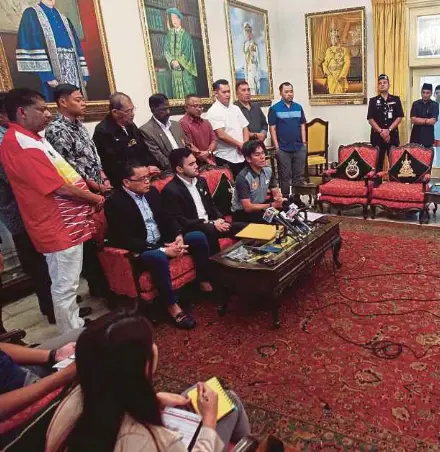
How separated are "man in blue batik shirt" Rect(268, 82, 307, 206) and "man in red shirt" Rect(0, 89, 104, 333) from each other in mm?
3596

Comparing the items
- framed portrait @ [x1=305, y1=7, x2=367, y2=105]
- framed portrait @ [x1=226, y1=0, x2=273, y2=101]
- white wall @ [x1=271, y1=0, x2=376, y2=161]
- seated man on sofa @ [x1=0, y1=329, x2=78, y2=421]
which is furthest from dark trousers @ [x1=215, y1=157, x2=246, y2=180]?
framed portrait @ [x1=305, y1=7, x2=367, y2=105]

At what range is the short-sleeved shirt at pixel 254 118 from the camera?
5367 millimetres

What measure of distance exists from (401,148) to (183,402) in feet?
15.7

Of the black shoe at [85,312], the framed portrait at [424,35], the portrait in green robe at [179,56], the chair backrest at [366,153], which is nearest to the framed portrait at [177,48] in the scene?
the portrait in green robe at [179,56]

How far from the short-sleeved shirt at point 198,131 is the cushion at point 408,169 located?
8.02 feet

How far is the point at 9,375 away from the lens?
1524 millimetres

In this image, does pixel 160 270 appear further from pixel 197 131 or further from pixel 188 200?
pixel 197 131

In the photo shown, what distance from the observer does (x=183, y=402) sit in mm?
1375

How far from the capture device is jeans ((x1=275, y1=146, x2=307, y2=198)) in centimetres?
590

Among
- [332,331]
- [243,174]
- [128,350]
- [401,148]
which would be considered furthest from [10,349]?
[401,148]

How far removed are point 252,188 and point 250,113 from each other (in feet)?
6.71

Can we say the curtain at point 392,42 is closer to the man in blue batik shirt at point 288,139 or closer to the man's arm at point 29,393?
the man in blue batik shirt at point 288,139

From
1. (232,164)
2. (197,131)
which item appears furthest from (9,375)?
(232,164)

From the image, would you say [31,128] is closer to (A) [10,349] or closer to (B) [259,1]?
(A) [10,349]
